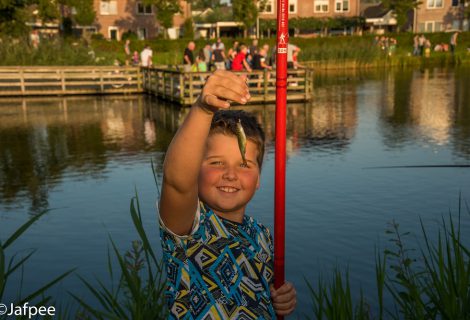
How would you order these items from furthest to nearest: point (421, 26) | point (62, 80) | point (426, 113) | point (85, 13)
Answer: point (421, 26)
point (85, 13)
point (62, 80)
point (426, 113)

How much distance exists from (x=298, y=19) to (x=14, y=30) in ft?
159

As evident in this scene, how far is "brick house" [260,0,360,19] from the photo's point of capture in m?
76.9

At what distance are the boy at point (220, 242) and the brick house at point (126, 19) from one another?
66057 mm

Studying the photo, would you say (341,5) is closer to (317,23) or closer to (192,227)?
(317,23)

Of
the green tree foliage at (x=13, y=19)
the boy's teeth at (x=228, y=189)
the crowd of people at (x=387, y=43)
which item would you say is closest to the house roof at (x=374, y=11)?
the crowd of people at (x=387, y=43)

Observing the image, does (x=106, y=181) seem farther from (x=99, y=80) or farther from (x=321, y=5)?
(x=321, y=5)

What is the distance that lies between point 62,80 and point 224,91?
2338 cm

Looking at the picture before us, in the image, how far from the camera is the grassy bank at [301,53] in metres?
26.4

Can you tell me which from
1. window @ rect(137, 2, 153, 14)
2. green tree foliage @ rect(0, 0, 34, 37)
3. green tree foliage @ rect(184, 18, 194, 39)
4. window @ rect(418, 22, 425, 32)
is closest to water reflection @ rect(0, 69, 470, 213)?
green tree foliage @ rect(0, 0, 34, 37)

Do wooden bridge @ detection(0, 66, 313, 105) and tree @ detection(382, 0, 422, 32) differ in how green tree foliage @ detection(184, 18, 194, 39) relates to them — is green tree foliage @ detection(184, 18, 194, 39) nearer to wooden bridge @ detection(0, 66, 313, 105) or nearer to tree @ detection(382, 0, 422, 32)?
tree @ detection(382, 0, 422, 32)

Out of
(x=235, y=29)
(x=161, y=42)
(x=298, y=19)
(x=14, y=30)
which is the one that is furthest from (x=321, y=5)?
(x=14, y=30)

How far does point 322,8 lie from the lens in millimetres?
77500

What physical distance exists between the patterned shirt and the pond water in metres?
1.64

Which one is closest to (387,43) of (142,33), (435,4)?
(435,4)
